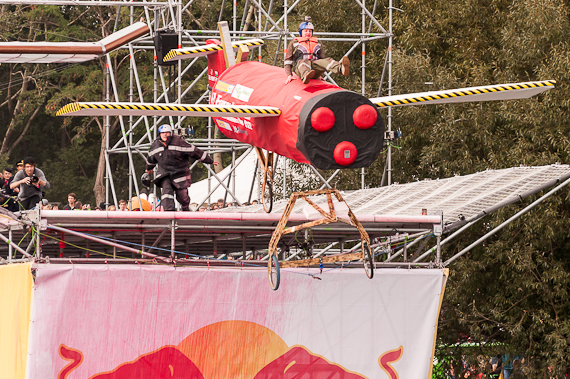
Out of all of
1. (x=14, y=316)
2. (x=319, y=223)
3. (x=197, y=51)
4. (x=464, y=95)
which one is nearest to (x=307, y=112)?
(x=319, y=223)

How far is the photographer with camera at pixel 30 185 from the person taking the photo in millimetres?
16422

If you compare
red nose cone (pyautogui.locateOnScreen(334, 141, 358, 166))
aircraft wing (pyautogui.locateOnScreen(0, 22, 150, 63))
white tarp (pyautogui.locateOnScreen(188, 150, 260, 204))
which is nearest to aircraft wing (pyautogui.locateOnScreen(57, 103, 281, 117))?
red nose cone (pyautogui.locateOnScreen(334, 141, 358, 166))

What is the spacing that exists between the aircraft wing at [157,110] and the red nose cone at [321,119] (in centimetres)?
102

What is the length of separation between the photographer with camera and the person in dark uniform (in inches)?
134

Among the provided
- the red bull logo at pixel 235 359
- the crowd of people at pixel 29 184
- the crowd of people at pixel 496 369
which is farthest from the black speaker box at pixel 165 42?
the crowd of people at pixel 496 369

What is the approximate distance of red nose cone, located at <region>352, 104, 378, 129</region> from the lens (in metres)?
11.2

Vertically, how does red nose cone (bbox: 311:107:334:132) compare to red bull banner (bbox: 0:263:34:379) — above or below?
above

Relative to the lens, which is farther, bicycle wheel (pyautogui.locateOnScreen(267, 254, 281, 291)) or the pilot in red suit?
the pilot in red suit

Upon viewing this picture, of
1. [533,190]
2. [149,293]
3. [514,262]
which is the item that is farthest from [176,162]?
[514,262]

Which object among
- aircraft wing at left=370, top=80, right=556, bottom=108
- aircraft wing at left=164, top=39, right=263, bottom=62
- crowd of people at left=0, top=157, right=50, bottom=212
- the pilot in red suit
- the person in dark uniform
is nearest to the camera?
the pilot in red suit

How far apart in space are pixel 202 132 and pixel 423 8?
20.0m

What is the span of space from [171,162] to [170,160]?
0.13 feet

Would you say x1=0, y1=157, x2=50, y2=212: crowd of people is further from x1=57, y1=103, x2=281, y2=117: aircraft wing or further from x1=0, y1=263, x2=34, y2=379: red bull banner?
x1=57, y1=103, x2=281, y2=117: aircraft wing

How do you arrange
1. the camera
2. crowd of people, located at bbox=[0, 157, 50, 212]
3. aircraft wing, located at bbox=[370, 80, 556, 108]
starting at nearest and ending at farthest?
1. aircraft wing, located at bbox=[370, 80, 556, 108]
2. crowd of people, located at bbox=[0, 157, 50, 212]
3. the camera
